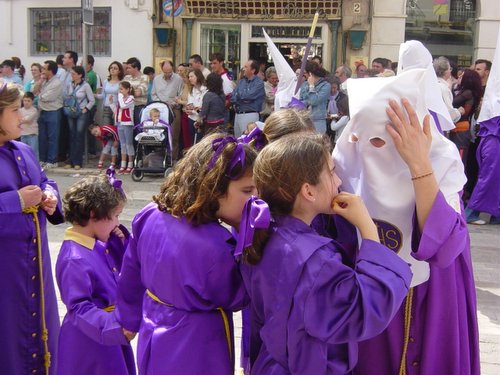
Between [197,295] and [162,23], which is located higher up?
[162,23]

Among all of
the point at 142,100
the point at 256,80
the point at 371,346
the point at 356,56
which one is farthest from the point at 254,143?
the point at 356,56

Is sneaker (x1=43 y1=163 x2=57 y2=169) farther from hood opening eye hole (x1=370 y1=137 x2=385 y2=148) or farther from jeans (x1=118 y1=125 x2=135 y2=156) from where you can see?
hood opening eye hole (x1=370 y1=137 x2=385 y2=148)

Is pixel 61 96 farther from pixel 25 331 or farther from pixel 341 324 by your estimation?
pixel 341 324

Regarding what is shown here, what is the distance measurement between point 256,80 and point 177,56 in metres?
3.19

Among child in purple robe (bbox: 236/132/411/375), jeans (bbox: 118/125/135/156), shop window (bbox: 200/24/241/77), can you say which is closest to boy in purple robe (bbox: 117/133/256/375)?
child in purple robe (bbox: 236/132/411/375)

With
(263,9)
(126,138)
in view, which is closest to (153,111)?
(126,138)

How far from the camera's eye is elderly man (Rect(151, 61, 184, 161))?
11547 millimetres

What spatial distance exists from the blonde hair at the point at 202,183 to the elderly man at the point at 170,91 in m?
9.43

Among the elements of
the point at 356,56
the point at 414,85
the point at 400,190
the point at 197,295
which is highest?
the point at 356,56

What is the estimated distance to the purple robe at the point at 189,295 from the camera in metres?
2.11

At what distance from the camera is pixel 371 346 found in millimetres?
2145

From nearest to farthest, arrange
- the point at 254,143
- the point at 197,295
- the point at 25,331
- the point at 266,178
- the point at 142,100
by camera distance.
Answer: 1. the point at 266,178
2. the point at 197,295
3. the point at 254,143
4. the point at 25,331
5. the point at 142,100

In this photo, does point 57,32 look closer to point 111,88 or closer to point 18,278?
point 111,88

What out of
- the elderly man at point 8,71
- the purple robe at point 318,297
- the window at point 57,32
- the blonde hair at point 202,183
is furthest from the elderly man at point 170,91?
the purple robe at point 318,297
